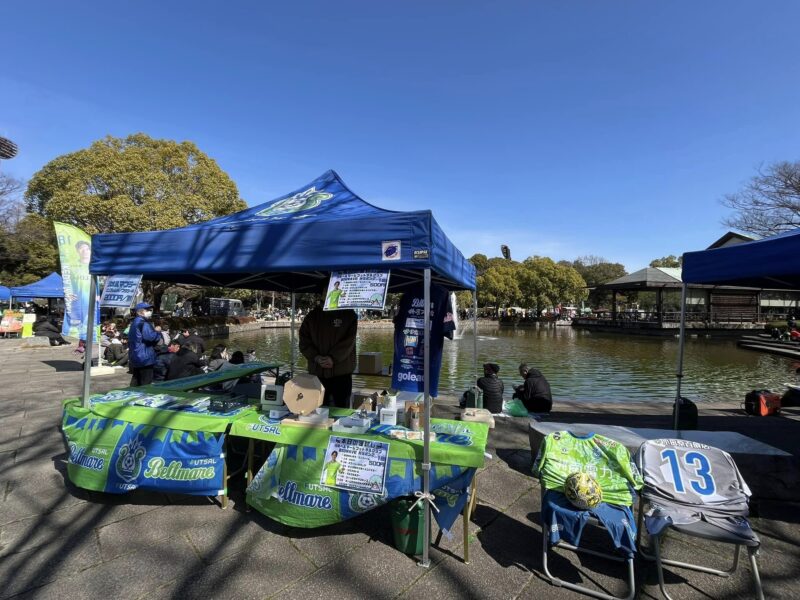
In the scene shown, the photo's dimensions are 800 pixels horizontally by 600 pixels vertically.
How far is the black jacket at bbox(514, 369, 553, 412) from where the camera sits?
6398 millimetres

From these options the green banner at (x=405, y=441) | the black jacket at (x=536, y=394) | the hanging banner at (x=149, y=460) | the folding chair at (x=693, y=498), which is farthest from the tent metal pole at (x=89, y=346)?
the black jacket at (x=536, y=394)

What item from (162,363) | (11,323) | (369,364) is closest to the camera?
(162,363)

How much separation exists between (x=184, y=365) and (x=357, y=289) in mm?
4860

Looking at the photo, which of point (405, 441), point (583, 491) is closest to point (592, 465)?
point (583, 491)

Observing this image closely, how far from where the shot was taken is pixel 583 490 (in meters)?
2.46

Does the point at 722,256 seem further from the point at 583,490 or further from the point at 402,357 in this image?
the point at 402,357

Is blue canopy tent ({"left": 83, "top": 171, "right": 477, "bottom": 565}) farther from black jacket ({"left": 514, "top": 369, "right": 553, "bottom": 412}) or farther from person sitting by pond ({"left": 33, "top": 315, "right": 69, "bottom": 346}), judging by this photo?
person sitting by pond ({"left": 33, "top": 315, "right": 69, "bottom": 346})

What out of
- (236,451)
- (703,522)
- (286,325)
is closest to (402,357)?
(236,451)

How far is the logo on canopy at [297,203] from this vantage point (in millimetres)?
3760

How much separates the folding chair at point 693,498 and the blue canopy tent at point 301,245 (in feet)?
4.84

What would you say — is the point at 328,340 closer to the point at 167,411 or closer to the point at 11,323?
the point at 167,411

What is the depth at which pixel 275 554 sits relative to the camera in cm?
265

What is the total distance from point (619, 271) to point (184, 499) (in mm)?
80533

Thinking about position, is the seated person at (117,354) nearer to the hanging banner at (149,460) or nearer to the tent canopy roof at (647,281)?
the hanging banner at (149,460)
